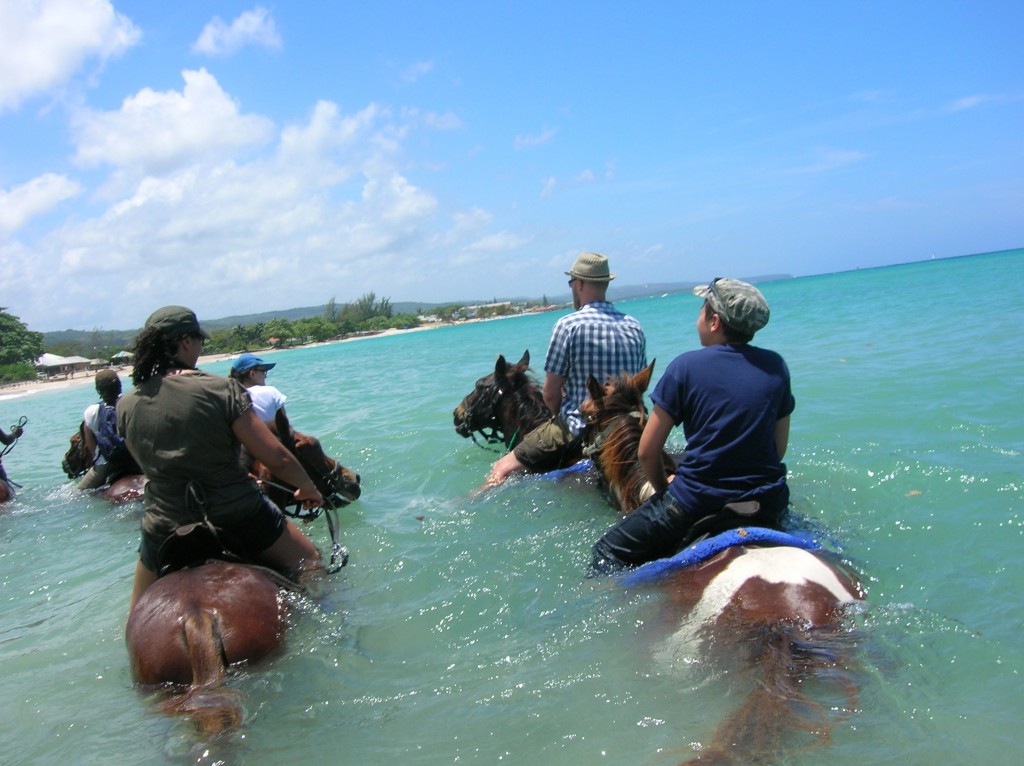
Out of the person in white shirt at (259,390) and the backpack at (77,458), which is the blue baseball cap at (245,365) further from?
the backpack at (77,458)

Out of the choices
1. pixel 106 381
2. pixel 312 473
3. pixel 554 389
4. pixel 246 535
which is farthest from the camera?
pixel 106 381

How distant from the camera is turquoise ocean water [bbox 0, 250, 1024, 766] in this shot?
297 centimetres

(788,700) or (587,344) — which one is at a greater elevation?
Result: (587,344)

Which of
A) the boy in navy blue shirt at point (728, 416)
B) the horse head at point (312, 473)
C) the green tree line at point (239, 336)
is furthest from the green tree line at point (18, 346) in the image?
the boy in navy blue shirt at point (728, 416)

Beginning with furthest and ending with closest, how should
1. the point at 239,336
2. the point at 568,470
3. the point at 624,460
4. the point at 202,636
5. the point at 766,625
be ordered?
the point at 239,336, the point at 568,470, the point at 624,460, the point at 202,636, the point at 766,625

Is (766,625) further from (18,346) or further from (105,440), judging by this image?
(18,346)

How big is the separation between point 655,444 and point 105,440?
7792 millimetres

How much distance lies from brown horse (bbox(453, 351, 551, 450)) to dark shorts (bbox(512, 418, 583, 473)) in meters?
0.44

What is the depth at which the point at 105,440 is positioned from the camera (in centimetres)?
877

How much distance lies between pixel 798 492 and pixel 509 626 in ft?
11.2

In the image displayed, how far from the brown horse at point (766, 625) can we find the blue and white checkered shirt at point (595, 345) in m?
2.31

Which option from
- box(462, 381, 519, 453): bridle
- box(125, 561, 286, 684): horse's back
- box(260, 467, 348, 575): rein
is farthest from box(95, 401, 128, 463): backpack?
box(125, 561, 286, 684): horse's back

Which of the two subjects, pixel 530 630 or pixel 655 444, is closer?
pixel 655 444

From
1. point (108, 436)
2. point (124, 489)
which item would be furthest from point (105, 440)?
point (124, 489)
